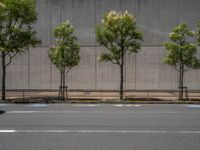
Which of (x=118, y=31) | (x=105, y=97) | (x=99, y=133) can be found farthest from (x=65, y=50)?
(x=99, y=133)

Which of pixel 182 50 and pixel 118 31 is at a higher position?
pixel 118 31

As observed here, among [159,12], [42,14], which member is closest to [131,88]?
[159,12]

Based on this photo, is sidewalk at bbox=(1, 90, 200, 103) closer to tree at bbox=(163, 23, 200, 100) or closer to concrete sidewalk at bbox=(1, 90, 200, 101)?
concrete sidewalk at bbox=(1, 90, 200, 101)

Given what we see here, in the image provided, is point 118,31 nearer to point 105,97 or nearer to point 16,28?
point 105,97

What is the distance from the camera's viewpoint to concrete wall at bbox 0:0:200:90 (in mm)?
40375

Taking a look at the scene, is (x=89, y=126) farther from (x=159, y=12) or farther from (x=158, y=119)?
(x=159, y=12)

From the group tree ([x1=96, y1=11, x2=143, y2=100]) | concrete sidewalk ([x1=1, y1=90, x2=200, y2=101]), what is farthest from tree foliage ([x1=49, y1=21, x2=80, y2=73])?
concrete sidewalk ([x1=1, y1=90, x2=200, y2=101])

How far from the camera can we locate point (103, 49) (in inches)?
1608

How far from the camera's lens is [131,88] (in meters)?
40.7

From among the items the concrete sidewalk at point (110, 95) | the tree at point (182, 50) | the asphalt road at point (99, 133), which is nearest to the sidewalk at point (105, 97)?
the concrete sidewalk at point (110, 95)

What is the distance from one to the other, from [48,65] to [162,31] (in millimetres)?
12172

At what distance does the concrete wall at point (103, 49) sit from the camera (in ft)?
132

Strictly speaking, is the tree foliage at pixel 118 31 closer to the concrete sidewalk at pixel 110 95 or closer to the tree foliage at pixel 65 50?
the tree foliage at pixel 65 50

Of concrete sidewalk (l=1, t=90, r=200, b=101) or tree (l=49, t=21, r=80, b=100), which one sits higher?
tree (l=49, t=21, r=80, b=100)
